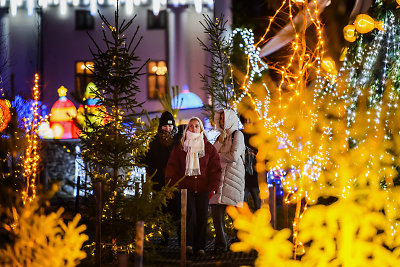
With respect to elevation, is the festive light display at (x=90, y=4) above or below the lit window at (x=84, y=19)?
above

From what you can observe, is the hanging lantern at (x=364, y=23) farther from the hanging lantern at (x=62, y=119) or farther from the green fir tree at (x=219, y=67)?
the hanging lantern at (x=62, y=119)

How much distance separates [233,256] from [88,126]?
2.63 metres

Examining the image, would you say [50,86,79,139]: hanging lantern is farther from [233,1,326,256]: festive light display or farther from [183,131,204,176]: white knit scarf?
[183,131,204,176]: white knit scarf

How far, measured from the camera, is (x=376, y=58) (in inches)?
503

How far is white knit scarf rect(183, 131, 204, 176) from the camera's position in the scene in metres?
10.3

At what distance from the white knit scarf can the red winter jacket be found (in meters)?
0.07

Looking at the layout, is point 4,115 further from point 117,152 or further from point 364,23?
point 364,23

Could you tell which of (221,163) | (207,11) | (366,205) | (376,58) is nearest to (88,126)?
(221,163)

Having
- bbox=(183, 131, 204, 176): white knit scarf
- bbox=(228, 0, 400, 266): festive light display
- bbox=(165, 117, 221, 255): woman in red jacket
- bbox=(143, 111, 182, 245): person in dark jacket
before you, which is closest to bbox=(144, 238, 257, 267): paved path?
bbox=(165, 117, 221, 255): woman in red jacket

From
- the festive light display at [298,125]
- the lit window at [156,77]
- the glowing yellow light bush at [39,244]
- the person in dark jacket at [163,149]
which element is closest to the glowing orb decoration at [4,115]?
the person in dark jacket at [163,149]

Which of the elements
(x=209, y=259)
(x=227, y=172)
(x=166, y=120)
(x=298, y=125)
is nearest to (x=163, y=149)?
(x=166, y=120)

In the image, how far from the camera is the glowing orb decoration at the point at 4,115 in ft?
49.7

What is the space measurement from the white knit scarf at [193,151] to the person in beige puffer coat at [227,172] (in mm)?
525

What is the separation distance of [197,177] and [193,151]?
362 millimetres
